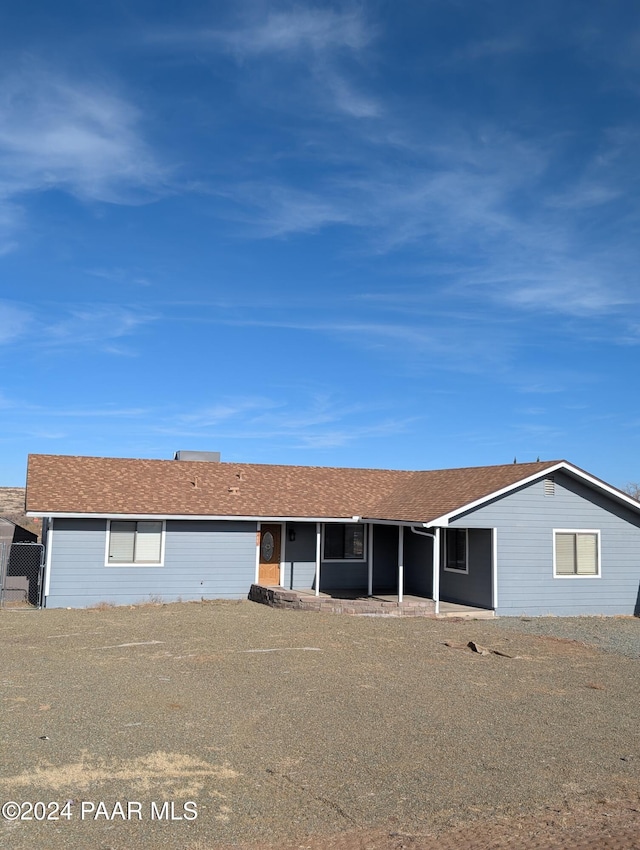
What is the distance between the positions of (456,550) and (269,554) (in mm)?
5491

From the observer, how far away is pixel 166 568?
20625mm

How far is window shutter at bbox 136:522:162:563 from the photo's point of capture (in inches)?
806

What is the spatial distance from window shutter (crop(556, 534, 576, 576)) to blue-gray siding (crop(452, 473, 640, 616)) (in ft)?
0.79

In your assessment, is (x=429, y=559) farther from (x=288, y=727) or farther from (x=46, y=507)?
(x=288, y=727)

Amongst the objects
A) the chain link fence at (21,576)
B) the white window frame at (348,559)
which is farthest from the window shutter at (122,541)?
the white window frame at (348,559)

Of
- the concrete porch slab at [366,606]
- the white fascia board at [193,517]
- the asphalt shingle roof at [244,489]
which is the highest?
the asphalt shingle roof at [244,489]

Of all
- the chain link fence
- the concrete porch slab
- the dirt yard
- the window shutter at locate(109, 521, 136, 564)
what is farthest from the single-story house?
the dirt yard

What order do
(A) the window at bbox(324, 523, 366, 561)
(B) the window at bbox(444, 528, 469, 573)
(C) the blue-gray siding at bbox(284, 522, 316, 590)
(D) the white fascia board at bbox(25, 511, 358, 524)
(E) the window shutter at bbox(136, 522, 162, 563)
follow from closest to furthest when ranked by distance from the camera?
(D) the white fascia board at bbox(25, 511, 358, 524), (E) the window shutter at bbox(136, 522, 162, 563), (B) the window at bbox(444, 528, 469, 573), (C) the blue-gray siding at bbox(284, 522, 316, 590), (A) the window at bbox(324, 523, 366, 561)

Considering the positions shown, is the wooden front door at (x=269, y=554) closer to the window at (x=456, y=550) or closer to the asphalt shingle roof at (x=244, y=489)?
the asphalt shingle roof at (x=244, y=489)

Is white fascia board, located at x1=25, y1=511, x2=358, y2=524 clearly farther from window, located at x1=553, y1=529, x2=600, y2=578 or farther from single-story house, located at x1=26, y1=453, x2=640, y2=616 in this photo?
window, located at x1=553, y1=529, x2=600, y2=578

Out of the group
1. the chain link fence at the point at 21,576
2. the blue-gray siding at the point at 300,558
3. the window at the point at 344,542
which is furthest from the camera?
the window at the point at 344,542

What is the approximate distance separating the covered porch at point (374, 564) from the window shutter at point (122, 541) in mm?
3636

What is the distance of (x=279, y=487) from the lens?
2380cm

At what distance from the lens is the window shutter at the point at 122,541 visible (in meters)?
20.2
